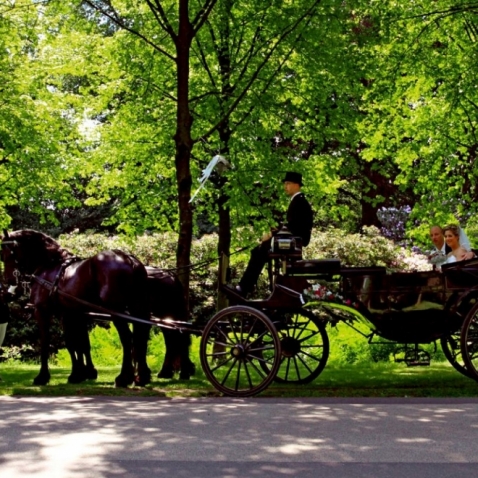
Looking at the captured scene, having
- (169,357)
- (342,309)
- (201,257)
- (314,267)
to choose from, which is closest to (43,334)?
(169,357)

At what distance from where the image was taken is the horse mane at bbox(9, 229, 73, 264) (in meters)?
12.4

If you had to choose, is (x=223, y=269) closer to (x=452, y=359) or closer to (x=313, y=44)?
(x=452, y=359)

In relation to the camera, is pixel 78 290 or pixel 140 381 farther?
pixel 78 290

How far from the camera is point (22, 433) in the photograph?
7324mm

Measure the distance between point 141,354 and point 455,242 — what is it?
4.10 metres

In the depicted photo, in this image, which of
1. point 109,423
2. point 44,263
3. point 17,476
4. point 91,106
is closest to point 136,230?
point 91,106

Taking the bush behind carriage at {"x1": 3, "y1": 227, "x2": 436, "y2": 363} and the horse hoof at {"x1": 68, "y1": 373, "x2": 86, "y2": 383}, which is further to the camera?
the bush behind carriage at {"x1": 3, "y1": 227, "x2": 436, "y2": 363}

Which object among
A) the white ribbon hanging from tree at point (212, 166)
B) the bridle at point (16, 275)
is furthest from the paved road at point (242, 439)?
the white ribbon hanging from tree at point (212, 166)

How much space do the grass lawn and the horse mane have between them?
1649 millimetres

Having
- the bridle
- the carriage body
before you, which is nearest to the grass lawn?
the carriage body

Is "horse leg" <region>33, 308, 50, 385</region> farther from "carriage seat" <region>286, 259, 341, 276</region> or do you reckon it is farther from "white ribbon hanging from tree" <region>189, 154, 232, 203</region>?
"carriage seat" <region>286, 259, 341, 276</region>

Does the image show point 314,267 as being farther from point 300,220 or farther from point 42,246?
point 42,246

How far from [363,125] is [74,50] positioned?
Result: 18.9ft

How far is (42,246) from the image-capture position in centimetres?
1245
